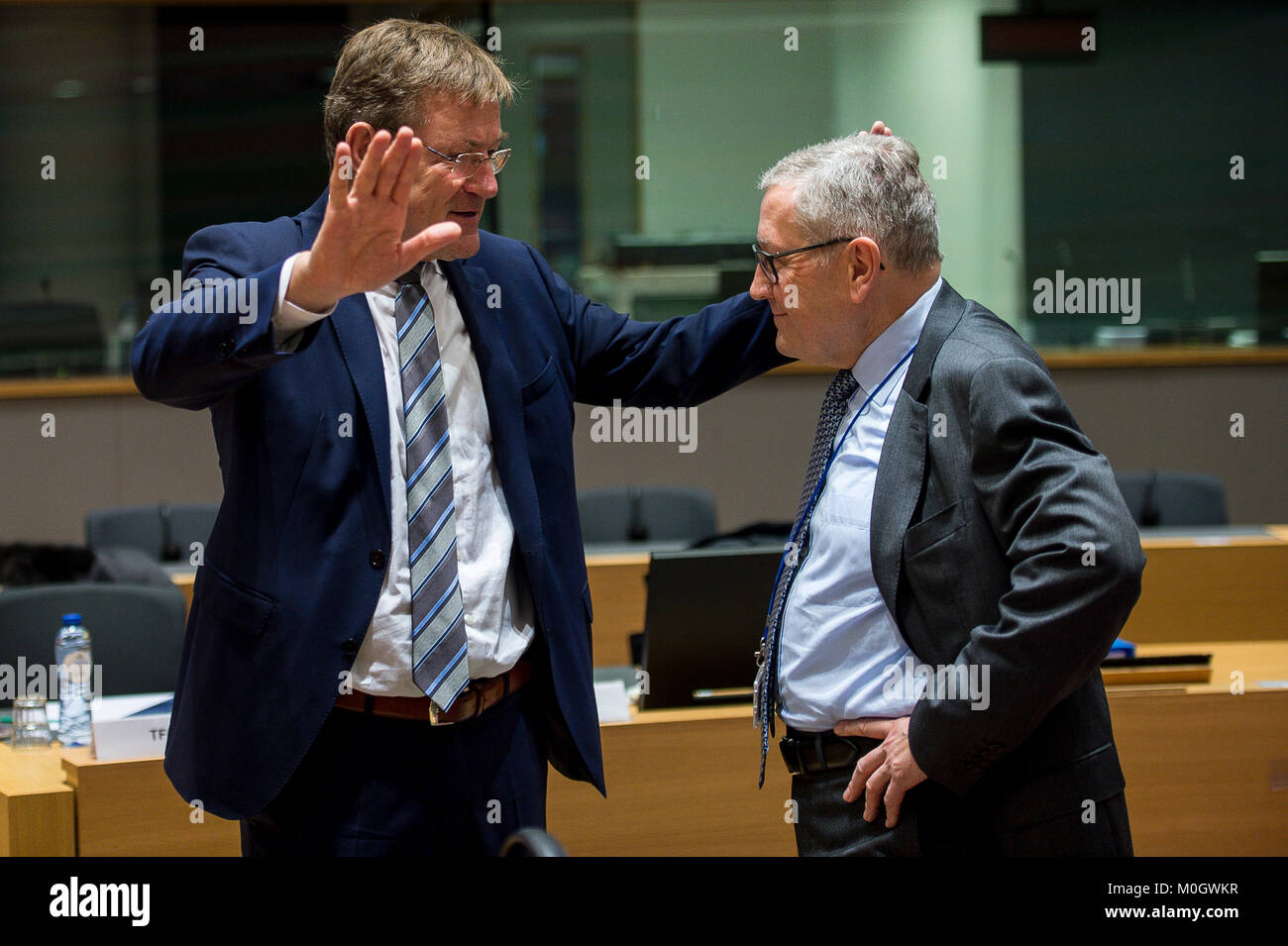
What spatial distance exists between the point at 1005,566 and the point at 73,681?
1893mm

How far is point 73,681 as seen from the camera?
2.56m

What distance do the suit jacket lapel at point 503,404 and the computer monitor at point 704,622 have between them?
2.40 feet

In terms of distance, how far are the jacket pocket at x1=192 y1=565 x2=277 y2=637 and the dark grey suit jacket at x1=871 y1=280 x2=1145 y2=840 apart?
687mm

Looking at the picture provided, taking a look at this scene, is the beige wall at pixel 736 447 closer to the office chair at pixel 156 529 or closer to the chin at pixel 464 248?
the office chair at pixel 156 529

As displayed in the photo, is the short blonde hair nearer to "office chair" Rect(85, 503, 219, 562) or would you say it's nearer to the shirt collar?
the shirt collar

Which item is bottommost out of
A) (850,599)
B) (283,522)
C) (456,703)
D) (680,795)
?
(680,795)

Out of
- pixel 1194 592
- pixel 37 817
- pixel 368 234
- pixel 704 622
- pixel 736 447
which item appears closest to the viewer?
pixel 368 234

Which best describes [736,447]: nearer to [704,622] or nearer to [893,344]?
[704,622]

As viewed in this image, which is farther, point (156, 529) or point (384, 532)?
point (156, 529)

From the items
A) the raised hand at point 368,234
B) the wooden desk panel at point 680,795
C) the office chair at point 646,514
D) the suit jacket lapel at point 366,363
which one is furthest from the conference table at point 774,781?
the office chair at point 646,514

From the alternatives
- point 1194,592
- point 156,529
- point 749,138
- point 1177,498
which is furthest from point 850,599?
point 749,138

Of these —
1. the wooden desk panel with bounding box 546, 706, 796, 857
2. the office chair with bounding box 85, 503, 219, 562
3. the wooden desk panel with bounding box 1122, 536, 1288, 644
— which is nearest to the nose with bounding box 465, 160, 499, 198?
the wooden desk panel with bounding box 546, 706, 796, 857
